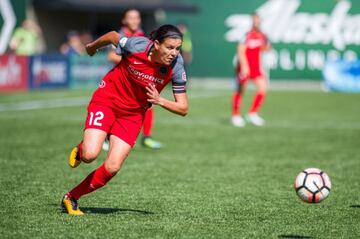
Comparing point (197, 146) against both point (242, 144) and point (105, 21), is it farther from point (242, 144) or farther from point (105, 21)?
point (105, 21)

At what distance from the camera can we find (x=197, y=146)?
13.3 metres

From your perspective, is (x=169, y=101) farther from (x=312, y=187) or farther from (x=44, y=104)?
(x=44, y=104)

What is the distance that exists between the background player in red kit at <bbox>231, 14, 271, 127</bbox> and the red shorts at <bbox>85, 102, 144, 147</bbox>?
9951 millimetres

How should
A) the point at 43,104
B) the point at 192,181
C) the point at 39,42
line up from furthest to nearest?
the point at 39,42 → the point at 43,104 → the point at 192,181

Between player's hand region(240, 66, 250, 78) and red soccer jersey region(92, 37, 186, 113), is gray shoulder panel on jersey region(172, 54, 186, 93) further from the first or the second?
player's hand region(240, 66, 250, 78)

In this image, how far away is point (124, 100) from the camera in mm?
7219

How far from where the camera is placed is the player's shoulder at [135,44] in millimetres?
7055

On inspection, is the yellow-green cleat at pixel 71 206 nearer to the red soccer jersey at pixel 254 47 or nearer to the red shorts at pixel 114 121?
the red shorts at pixel 114 121

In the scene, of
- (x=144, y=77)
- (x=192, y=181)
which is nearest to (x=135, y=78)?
(x=144, y=77)

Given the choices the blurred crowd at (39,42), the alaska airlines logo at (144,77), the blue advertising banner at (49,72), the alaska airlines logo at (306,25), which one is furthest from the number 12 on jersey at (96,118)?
the alaska airlines logo at (306,25)

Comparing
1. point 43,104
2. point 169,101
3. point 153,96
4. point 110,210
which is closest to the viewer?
point 153,96

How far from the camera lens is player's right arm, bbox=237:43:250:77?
1698 centimetres

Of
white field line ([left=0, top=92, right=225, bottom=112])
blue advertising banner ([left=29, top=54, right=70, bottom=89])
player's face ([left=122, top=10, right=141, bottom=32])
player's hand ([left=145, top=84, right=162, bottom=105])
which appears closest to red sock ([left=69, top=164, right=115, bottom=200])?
player's hand ([left=145, top=84, right=162, bottom=105])

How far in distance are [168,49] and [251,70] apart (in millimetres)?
11016
